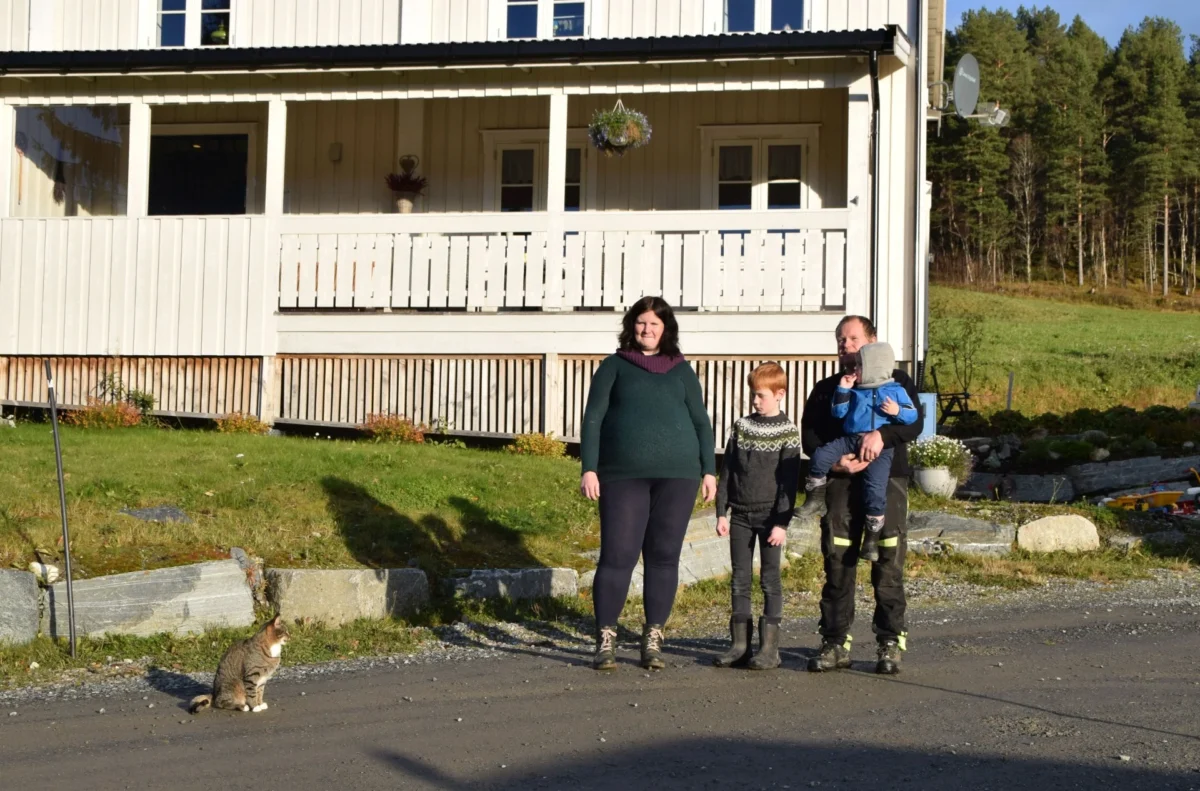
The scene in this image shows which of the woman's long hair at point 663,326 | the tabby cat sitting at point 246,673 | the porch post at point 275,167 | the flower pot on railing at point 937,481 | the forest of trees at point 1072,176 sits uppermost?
the forest of trees at point 1072,176

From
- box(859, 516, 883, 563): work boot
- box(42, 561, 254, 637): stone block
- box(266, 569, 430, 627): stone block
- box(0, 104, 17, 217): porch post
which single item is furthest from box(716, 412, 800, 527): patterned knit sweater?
box(0, 104, 17, 217): porch post

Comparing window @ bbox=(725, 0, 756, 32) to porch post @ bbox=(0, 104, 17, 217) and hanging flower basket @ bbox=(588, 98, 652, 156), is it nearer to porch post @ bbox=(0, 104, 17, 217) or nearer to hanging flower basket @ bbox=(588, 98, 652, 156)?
hanging flower basket @ bbox=(588, 98, 652, 156)

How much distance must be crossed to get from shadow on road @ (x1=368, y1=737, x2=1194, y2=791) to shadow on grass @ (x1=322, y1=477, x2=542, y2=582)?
4.06 meters

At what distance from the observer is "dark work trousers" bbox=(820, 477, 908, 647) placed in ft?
23.4

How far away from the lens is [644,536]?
7.67m

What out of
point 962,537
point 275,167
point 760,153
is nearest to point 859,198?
point 760,153

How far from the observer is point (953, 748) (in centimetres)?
571

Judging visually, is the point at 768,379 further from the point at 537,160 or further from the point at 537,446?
the point at 537,160

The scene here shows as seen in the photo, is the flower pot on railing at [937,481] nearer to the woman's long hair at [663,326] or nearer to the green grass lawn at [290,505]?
the green grass lawn at [290,505]

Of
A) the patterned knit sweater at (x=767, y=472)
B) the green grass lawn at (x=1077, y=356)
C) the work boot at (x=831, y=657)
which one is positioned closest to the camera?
the work boot at (x=831, y=657)

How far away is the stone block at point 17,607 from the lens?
808cm

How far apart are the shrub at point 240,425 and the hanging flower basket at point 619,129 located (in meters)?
4.53

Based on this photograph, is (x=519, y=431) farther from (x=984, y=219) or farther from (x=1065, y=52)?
(x=1065, y=52)

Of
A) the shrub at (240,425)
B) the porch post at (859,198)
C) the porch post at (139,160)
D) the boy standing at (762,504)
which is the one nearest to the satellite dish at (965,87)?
the porch post at (859,198)
